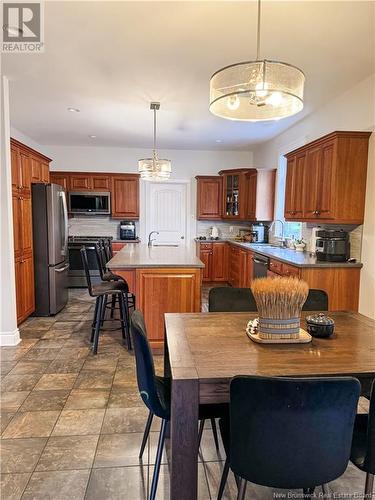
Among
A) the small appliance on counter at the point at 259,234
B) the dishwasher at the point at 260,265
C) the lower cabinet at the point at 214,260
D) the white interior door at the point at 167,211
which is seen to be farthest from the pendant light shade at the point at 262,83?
the white interior door at the point at 167,211

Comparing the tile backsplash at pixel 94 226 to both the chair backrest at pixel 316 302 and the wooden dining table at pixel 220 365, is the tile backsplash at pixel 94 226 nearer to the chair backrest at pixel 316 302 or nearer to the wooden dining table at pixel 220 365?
the chair backrest at pixel 316 302

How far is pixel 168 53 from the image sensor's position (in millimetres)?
2887

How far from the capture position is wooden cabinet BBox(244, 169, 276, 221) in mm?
5898

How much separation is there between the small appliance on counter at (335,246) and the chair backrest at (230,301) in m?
1.75

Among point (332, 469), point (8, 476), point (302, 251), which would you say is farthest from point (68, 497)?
point (302, 251)

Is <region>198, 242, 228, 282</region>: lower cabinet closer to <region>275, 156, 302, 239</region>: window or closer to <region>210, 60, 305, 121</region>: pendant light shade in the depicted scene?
<region>275, 156, 302, 239</region>: window

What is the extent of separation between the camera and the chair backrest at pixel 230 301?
221 centimetres

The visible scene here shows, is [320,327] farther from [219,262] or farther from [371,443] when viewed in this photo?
[219,262]

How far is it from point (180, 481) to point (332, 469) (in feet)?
1.77

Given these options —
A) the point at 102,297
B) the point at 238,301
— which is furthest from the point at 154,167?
the point at 238,301

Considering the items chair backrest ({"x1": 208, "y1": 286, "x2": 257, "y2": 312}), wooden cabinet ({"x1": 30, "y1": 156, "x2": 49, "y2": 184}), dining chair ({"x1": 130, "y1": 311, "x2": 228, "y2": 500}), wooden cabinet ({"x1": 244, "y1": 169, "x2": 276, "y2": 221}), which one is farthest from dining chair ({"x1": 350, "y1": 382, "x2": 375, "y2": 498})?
wooden cabinet ({"x1": 244, "y1": 169, "x2": 276, "y2": 221})

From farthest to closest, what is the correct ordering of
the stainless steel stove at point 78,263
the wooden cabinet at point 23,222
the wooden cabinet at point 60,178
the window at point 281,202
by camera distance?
the wooden cabinet at point 60,178 < the stainless steel stove at point 78,263 < the window at point 281,202 < the wooden cabinet at point 23,222

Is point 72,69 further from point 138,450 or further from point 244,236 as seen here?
point 244,236

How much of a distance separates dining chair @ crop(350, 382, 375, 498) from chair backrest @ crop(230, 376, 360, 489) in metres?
0.12
